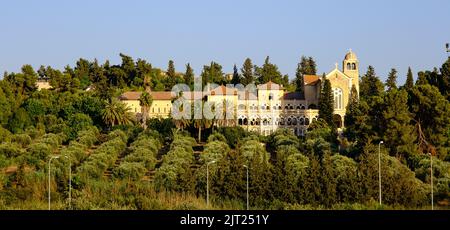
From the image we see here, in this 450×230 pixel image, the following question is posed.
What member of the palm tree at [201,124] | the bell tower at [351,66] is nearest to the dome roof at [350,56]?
the bell tower at [351,66]

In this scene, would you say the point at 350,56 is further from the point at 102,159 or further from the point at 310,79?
the point at 102,159

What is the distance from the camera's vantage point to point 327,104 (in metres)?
80.5

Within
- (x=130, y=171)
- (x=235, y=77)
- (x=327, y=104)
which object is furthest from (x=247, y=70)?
(x=130, y=171)

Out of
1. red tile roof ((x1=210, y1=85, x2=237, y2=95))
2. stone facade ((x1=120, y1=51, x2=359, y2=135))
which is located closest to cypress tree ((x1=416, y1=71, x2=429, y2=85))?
stone facade ((x1=120, y1=51, x2=359, y2=135))

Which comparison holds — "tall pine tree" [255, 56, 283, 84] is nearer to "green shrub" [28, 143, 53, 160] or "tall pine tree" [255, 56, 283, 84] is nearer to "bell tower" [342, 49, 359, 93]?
"bell tower" [342, 49, 359, 93]

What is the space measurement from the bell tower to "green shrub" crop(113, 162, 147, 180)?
1635 inches

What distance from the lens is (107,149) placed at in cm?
6131

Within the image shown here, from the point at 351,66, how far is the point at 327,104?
1133cm

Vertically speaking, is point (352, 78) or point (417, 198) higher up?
point (352, 78)

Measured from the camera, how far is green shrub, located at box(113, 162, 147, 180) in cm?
5075

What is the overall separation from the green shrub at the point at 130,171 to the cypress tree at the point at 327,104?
3068 centimetres
